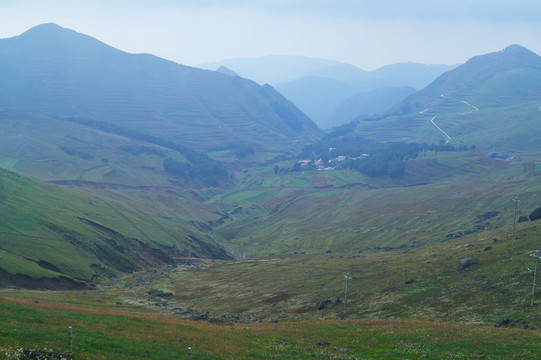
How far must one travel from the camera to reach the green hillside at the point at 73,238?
344 feet

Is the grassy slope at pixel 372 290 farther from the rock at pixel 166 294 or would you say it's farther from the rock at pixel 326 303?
the rock at pixel 326 303

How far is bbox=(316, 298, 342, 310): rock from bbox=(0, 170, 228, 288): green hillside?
57040 mm

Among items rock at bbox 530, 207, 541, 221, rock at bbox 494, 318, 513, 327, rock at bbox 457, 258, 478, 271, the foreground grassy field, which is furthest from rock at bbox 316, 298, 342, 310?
rock at bbox 530, 207, 541, 221

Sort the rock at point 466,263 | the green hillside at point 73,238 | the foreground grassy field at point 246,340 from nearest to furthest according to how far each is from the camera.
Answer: the foreground grassy field at point 246,340 → the rock at point 466,263 → the green hillside at point 73,238

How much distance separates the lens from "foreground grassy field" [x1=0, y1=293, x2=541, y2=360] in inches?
1366

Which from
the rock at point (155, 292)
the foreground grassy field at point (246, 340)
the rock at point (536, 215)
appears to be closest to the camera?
the foreground grassy field at point (246, 340)

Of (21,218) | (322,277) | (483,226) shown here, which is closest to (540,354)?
(322,277)

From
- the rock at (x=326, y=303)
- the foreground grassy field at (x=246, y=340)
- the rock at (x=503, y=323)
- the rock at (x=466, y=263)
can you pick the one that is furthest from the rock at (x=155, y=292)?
the rock at (x=503, y=323)

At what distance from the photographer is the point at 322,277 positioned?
108 meters

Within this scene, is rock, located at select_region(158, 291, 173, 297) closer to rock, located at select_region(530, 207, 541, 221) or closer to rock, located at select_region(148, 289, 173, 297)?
rock, located at select_region(148, 289, 173, 297)

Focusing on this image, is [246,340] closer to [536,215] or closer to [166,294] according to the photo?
[166,294]

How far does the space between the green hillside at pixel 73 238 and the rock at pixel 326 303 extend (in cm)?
5704

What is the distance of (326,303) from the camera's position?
270 feet

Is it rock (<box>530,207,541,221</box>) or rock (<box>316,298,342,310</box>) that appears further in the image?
rock (<box>530,207,541,221</box>)
